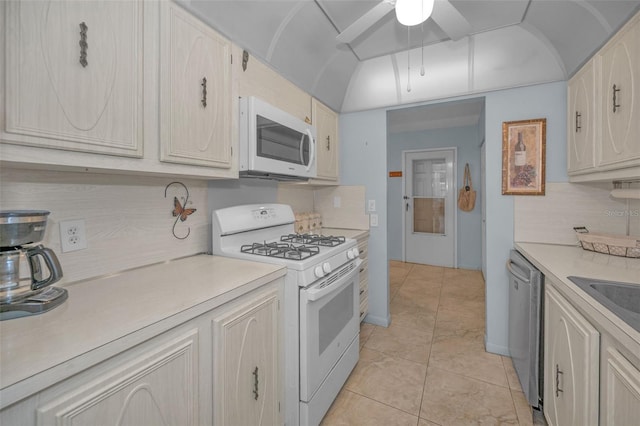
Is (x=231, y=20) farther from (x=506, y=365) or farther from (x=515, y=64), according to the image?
(x=506, y=365)

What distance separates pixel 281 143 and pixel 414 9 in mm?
1007

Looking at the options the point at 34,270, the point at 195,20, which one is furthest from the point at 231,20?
the point at 34,270

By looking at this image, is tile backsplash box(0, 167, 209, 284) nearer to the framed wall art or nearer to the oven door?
the oven door

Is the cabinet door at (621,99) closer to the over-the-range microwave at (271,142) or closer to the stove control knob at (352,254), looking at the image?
the stove control knob at (352,254)

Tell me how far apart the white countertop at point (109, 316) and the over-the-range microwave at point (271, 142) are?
617 millimetres

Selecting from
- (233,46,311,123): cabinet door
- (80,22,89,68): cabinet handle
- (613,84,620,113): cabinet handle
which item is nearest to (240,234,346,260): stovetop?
(233,46,311,123): cabinet door

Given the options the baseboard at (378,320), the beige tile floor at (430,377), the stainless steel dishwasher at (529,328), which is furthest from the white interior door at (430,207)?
the stainless steel dishwasher at (529,328)

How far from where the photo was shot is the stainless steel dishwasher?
1.57 m

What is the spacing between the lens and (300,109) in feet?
7.04

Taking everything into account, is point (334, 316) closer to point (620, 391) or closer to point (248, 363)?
point (248, 363)

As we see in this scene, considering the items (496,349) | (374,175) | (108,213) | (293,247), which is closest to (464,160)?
(374,175)

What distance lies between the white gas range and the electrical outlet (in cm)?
61

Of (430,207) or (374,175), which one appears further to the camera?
(430,207)

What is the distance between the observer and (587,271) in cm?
132
